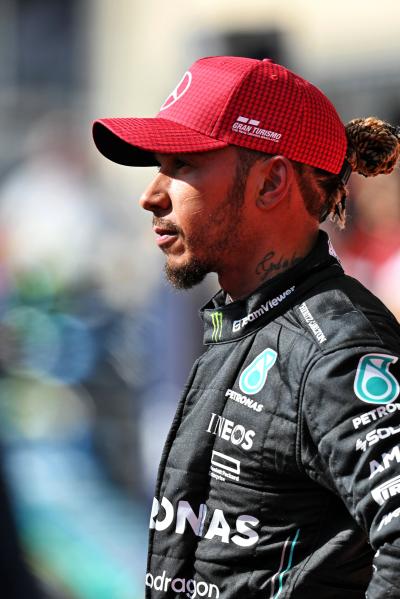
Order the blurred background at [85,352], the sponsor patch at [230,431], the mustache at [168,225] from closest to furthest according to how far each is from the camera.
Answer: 1. the sponsor patch at [230,431]
2. the mustache at [168,225]
3. the blurred background at [85,352]

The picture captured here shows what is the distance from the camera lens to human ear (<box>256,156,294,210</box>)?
8.39ft

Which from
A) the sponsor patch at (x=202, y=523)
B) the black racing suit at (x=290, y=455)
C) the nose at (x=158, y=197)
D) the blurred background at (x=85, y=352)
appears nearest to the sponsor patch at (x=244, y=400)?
the black racing suit at (x=290, y=455)

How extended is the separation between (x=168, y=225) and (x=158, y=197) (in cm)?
7

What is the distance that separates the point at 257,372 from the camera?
7.91 feet

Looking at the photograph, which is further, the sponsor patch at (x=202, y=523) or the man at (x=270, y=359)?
the sponsor patch at (x=202, y=523)

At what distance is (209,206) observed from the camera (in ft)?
8.38

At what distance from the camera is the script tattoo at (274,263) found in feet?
8.47

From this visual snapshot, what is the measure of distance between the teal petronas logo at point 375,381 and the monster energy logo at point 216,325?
46 cm


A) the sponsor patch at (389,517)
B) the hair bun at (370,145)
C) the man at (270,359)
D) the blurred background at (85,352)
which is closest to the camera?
the sponsor patch at (389,517)

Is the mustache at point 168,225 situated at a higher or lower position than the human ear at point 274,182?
lower

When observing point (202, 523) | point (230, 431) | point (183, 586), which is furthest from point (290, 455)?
point (183, 586)

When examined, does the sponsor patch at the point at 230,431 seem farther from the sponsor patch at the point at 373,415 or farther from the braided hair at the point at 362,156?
the braided hair at the point at 362,156

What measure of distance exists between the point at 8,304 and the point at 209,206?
4730 mm

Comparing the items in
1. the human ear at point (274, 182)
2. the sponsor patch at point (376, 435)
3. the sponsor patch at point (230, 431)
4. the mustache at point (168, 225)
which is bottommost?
the sponsor patch at point (230, 431)
